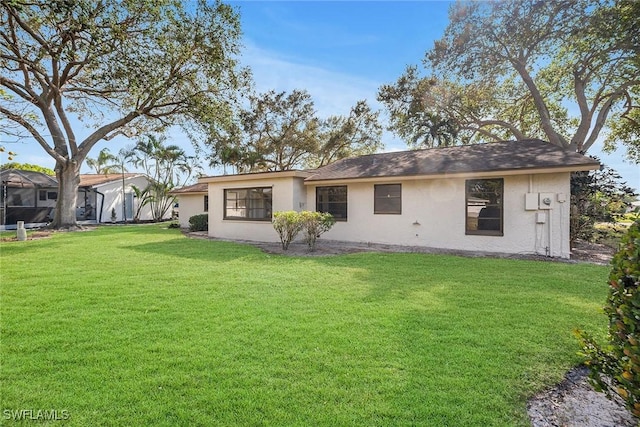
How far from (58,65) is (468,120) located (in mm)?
22049

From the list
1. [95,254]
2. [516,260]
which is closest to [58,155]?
[95,254]

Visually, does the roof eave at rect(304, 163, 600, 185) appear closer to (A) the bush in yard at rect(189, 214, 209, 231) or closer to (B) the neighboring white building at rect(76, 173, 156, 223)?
(A) the bush in yard at rect(189, 214, 209, 231)

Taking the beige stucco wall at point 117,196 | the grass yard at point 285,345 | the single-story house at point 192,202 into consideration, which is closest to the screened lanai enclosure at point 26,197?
the beige stucco wall at point 117,196

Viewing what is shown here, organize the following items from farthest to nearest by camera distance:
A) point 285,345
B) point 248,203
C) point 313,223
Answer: point 248,203, point 313,223, point 285,345

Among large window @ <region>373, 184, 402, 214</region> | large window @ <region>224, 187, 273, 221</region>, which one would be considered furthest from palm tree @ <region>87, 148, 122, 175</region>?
large window @ <region>373, 184, 402, 214</region>

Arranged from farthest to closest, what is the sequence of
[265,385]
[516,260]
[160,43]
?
[160,43], [516,260], [265,385]

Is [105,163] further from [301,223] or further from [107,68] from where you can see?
[301,223]

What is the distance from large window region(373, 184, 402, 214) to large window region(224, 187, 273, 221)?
4507 mm

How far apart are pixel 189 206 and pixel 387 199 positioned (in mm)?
14673

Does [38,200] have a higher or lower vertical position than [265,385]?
higher

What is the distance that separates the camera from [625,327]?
199cm

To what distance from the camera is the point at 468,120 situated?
65.0ft

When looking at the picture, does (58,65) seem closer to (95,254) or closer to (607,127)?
(95,254)

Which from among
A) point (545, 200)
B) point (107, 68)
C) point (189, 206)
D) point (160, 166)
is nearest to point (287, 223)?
point (545, 200)
